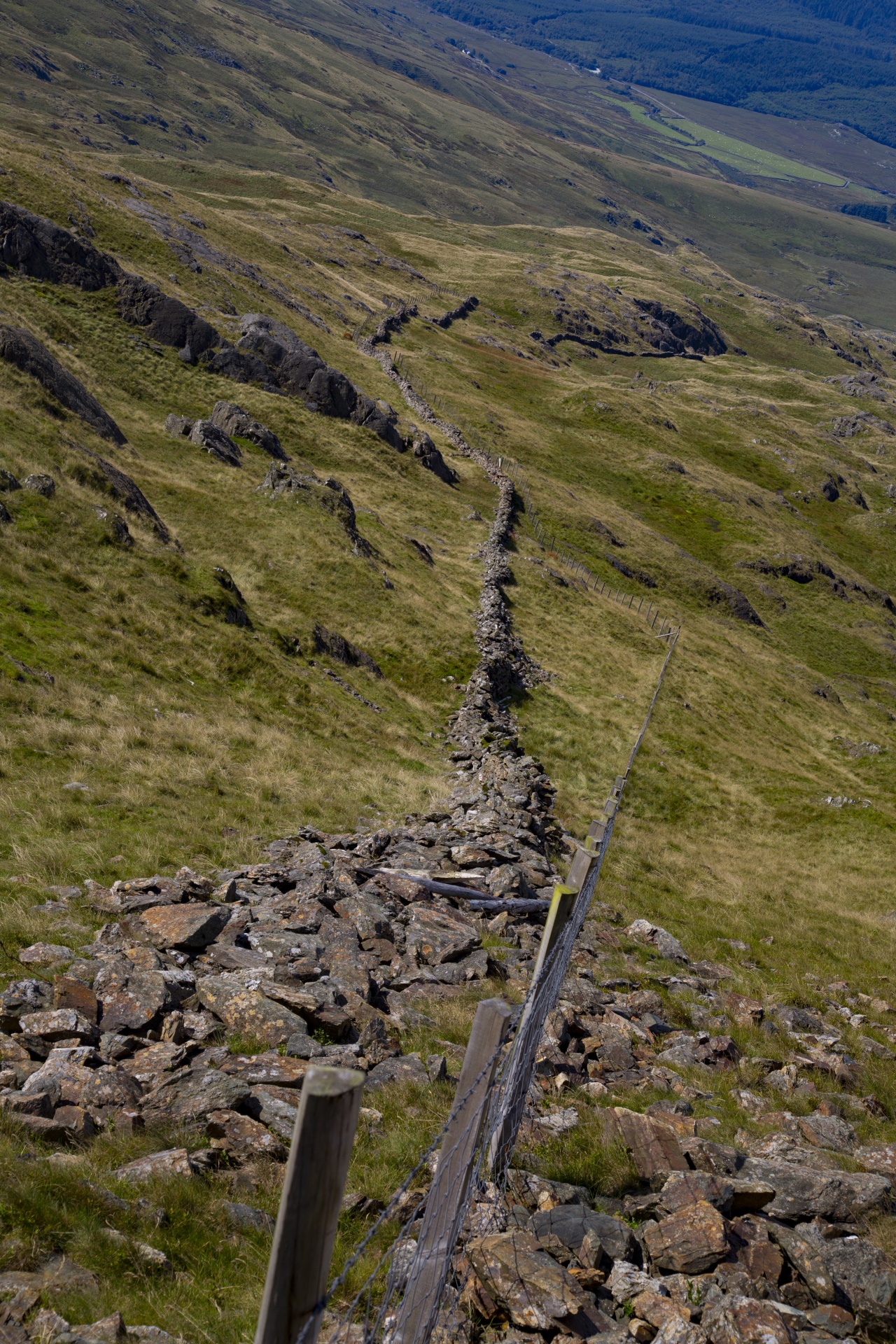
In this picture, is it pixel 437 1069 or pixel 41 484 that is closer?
pixel 437 1069

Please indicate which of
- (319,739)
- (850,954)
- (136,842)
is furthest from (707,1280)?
(319,739)

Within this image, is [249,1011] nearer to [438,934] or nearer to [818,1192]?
[438,934]

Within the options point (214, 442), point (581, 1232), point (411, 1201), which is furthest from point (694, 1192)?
point (214, 442)

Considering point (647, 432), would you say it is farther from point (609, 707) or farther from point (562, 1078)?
point (562, 1078)

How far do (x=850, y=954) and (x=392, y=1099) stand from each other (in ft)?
49.3

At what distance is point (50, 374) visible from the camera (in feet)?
103

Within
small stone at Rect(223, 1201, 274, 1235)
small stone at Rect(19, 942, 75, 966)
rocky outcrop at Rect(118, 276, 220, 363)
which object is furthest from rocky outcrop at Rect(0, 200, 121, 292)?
small stone at Rect(223, 1201, 274, 1235)

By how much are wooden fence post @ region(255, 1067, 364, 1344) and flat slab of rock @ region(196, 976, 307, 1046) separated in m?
5.88

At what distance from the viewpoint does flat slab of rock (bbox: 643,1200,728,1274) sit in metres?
5.86

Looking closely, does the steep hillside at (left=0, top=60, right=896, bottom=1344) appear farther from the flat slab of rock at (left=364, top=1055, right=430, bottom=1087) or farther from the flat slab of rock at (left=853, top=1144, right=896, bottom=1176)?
the flat slab of rock at (left=853, top=1144, right=896, bottom=1176)

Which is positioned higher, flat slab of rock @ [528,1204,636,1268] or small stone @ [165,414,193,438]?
flat slab of rock @ [528,1204,636,1268]

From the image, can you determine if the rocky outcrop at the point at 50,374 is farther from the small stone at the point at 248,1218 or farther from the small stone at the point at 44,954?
the small stone at the point at 248,1218

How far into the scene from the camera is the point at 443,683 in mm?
32469

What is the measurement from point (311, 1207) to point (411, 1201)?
4.39 m
